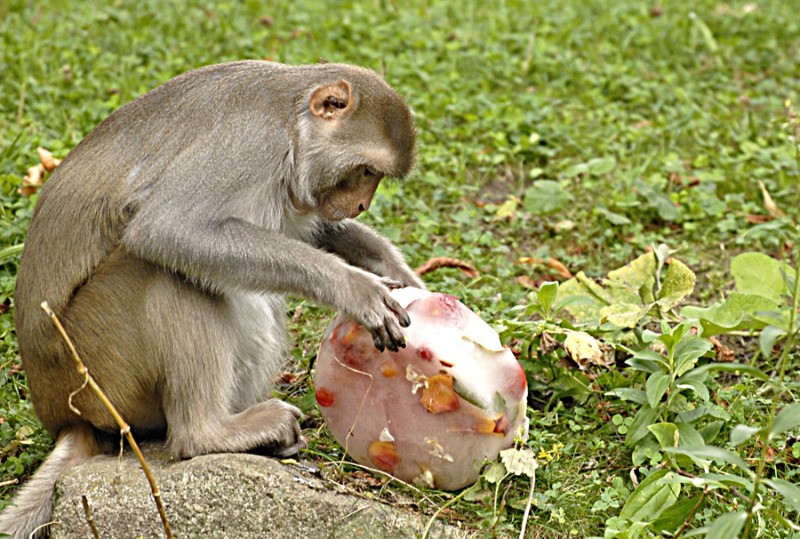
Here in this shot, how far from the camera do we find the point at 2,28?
7.54 meters

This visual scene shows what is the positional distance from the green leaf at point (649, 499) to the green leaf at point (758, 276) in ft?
4.41

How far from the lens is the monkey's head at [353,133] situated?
4023 mm

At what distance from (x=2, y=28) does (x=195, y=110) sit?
4.38 meters

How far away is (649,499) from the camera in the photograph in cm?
349

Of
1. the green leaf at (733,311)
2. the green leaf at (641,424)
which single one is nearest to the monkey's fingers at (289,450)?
the green leaf at (641,424)

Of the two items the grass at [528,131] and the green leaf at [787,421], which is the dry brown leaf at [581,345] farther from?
the green leaf at [787,421]

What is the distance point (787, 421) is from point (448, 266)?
9.27 ft

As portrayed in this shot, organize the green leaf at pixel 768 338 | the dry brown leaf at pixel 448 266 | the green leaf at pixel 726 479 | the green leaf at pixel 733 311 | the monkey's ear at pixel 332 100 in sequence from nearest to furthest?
the green leaf at pixel 768 338 < the green leaf at pixel 726 479 < the monkey's ear at pixel 332 100 < the green leaf at pixel 733 311 < the dry brown leaf at pixel 448 266

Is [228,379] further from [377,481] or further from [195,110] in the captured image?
[195,110]

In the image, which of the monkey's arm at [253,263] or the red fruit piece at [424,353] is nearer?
the red fruit piece at [424,353]

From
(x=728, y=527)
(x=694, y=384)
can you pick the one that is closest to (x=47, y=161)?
(x=694, y=384)

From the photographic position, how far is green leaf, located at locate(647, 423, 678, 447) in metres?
3.75

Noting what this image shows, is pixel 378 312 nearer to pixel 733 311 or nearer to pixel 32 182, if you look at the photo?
pixel 733 311

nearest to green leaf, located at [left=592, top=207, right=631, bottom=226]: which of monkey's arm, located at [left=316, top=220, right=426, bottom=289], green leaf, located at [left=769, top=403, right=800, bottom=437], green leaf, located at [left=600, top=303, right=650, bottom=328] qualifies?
green leaf, located at [left=600, top=303, right=650, bottom=328]
